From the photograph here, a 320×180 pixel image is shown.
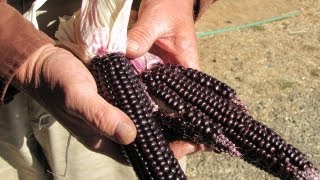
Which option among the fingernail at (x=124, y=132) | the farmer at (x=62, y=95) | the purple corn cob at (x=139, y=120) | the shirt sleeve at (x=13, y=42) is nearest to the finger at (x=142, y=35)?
the farmer at (x=62, y=95)

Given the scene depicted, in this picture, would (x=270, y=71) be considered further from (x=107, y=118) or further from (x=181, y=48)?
(x=107, y=118)

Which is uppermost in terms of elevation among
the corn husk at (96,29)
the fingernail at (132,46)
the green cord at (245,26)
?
the corn husk at (96,29)

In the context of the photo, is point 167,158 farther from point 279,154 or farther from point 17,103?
point 17,103

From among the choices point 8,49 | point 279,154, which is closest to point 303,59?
point 279,154

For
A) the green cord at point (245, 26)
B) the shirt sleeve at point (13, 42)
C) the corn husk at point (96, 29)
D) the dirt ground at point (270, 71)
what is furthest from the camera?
the green cord at point (245, 26)

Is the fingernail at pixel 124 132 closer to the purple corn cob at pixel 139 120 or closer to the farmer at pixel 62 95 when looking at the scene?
the farmer at pixel 62 95

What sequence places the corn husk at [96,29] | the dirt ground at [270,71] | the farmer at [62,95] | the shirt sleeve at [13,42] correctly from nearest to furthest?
1. the farmer at [62,95]
2. the shirt sleeve at [13,42]
3. the corn husk at [96,29]
4. the dirt ground at [270,71]
